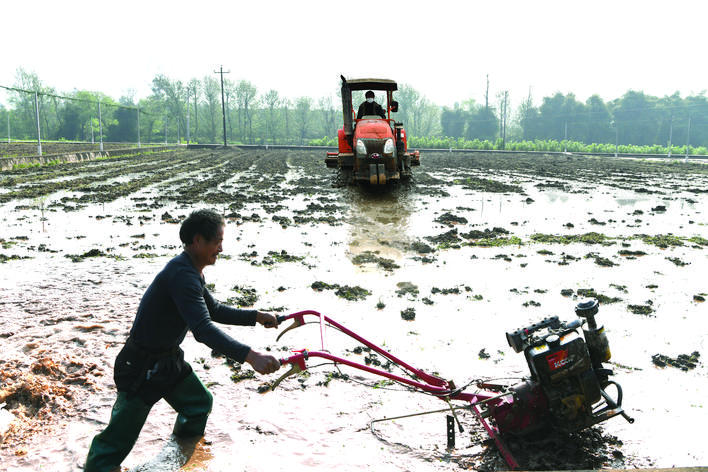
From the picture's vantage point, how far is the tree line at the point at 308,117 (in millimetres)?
76500

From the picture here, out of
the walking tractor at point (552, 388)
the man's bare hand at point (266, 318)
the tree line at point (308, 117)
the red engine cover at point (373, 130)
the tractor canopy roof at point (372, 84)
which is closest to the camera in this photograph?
the walking tractor at point (552, 388)

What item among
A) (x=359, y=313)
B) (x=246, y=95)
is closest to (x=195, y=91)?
(x=246, y=95)

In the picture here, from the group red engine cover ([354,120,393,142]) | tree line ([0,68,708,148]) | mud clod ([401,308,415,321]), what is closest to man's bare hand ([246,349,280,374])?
mud clod ([401,308,415,321])

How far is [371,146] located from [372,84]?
2135 mm

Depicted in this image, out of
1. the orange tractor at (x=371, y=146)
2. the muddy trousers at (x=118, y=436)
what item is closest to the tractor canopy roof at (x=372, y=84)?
the orange tractor at (x=371, y=146)

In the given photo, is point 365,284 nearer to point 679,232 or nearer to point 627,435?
point 627,435

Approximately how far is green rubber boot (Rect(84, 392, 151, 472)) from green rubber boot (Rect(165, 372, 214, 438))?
349 mm

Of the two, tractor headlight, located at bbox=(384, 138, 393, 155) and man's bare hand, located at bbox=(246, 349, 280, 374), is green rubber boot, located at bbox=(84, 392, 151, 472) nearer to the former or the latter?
man's bare hand, located at bbox=(246, 349, 280, 374)

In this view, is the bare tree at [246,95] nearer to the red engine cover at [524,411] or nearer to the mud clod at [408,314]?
the mud clod at [408,314]

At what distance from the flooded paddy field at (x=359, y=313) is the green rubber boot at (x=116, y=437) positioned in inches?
18.7

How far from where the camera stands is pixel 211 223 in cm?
319

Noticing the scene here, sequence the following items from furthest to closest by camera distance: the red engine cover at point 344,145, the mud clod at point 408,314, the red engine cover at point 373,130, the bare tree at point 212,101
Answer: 1. the bare tree at point 212,101
2. the red engine cover at point 344,145
3. the red engine cover at point 373,130
4. the mud clod at point 408,314

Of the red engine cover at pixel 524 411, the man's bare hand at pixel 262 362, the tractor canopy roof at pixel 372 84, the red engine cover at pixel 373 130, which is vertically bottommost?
the red engine cover at pixel 524 411

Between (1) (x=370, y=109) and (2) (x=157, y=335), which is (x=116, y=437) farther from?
(1) (x=370, y=109)
